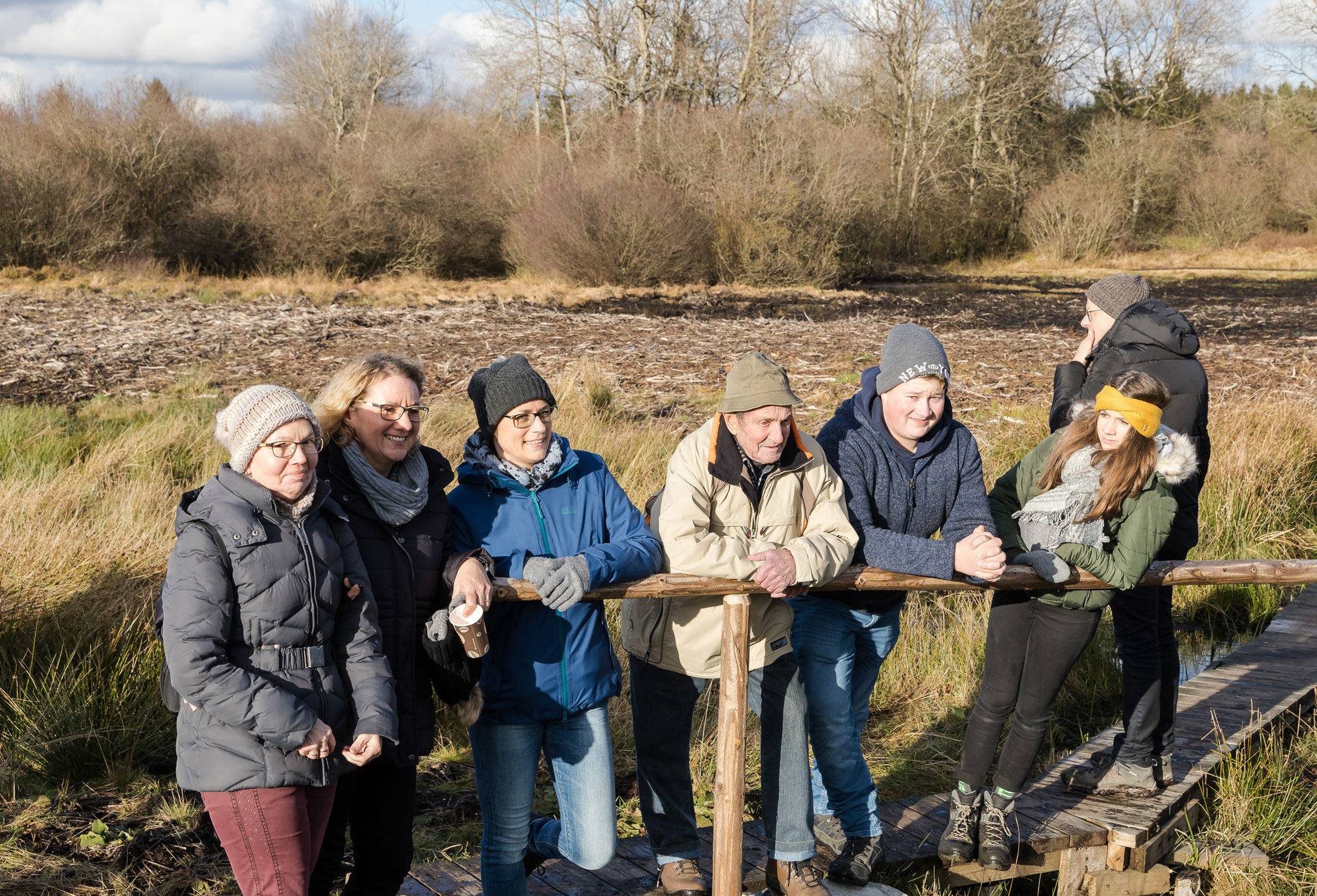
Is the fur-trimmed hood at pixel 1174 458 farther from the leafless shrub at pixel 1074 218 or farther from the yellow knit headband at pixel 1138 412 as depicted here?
the leafless shrub at pixel 1074 218

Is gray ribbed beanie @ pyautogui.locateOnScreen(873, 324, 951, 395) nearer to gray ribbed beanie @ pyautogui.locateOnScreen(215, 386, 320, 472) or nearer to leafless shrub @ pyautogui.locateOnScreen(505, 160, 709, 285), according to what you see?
gray ribbed beanie @ pyautogui.locateOnScreen(215, 386, 320, 472)

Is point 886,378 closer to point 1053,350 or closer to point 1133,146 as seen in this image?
point 1053,350

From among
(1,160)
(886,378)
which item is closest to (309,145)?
(1,160)

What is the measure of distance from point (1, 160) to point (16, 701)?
24345 millimetres

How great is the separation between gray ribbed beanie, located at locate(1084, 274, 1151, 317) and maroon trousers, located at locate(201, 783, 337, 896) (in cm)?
377

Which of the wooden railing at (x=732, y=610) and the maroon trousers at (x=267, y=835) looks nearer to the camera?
the maroon trousers at (x=267, y=835)

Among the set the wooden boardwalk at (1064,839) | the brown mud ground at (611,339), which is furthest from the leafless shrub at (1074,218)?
the wooden boardwalk at (1064,839)

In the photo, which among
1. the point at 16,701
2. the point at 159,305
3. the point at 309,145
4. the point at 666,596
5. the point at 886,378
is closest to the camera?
the point at 666,596

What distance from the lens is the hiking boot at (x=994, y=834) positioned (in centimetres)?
426

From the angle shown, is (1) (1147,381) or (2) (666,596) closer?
(2) (666,596)

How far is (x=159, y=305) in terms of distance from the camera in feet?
63.5

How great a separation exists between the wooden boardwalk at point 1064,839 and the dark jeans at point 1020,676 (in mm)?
539

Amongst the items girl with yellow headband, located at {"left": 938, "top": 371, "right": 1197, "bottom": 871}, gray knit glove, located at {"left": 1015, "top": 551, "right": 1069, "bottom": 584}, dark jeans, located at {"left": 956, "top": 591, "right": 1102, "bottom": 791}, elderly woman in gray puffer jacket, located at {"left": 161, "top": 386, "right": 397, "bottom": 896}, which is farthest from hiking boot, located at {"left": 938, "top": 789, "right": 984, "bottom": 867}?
elderly woman in gray puffer jacket, located at {"left": 161, "top": 386, "right": 397, "bottom": 896}

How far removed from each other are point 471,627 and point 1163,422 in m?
2.97
